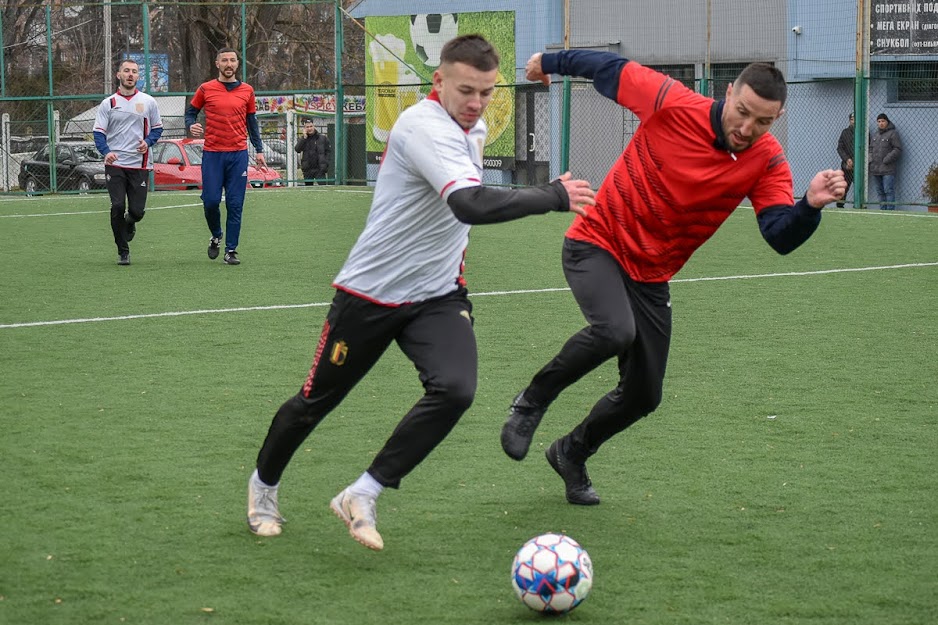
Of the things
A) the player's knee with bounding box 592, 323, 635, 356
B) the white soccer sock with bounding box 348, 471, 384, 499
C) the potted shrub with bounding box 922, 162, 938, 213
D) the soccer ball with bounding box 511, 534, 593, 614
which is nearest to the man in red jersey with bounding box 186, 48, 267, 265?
the player's knee with bounding box 592, 323, 635, 356

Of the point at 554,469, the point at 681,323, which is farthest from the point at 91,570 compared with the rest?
the point at 681,323

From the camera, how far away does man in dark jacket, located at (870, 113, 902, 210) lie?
22.3 metres

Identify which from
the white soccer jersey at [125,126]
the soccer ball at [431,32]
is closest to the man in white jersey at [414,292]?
the white soccer jersey at [125,126]

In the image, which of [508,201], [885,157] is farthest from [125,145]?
[885,157]

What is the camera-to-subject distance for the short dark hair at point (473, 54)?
15.3ft

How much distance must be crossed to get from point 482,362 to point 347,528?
12.3ft

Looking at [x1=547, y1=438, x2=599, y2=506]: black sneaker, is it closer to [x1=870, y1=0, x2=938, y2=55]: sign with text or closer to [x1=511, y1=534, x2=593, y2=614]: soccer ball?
[x1=511, y1=534, x2=593, y2=614]: soccer ball

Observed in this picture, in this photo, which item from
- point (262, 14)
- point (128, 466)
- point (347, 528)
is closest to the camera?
point (347, 528)

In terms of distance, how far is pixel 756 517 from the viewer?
17.8ft

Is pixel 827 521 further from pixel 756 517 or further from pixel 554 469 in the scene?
pixel 554 469

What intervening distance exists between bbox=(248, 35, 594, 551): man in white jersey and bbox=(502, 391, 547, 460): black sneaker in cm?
66

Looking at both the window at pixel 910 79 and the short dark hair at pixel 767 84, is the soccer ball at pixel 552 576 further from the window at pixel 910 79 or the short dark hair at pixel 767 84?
the window at pixel 910 79

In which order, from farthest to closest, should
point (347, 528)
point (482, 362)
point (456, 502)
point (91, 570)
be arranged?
1. point (482, 362)
2. point (456, 502)
3. point (347, 528)
4. point (91, 570)

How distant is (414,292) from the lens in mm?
4852
